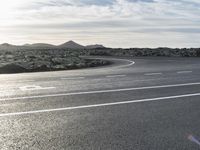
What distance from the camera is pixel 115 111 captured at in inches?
332

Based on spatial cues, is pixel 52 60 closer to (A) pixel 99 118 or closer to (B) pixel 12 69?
(B) pixel 12 69

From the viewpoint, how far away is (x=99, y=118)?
7.68 m

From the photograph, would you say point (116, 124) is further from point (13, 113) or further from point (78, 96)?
point (78, 96)

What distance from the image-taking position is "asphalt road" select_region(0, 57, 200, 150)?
235 inches

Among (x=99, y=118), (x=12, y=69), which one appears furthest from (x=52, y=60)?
(x=99, y=118)

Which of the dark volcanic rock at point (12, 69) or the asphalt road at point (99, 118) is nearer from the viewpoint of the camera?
the asphalt road at point (99, 118)

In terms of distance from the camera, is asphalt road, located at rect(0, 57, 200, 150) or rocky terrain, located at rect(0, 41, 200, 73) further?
rocky terrain, located at rect(0, 41, 200, 73)

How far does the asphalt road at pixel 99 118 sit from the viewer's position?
598 centimetres

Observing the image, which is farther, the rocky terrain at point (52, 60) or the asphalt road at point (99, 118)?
the rocky terrain at point (52, 60)

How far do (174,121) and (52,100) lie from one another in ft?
11.8

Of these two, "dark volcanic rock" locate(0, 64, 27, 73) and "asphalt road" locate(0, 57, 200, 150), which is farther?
"dark volcanic rock" locate(0, 64, 27, 73)

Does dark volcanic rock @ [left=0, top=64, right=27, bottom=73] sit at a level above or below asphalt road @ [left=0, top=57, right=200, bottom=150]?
below

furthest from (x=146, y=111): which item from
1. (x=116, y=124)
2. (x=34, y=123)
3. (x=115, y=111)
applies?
(x=34, y=123)

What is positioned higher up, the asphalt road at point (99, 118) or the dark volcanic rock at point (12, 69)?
the asphalt road at point (99, 118)
